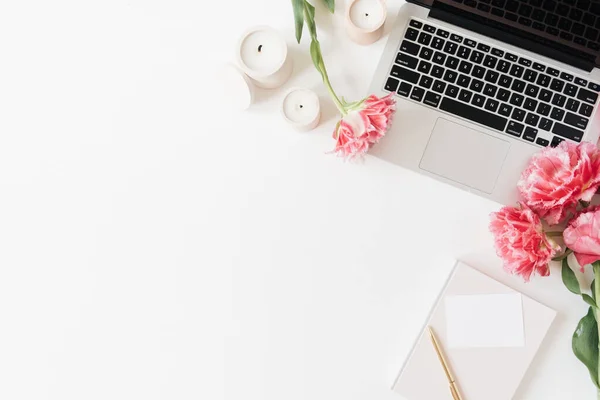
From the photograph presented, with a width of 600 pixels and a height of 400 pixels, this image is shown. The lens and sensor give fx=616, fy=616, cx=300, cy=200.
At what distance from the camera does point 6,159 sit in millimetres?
860

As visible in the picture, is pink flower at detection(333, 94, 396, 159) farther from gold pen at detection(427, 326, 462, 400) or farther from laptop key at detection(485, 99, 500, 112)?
gold pen at detection(427, 326, 462, 400)

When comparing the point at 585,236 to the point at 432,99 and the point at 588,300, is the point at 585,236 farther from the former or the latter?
the point at 432,99

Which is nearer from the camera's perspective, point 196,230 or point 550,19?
point 550,19

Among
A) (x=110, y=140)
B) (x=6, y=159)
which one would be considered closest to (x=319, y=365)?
(x=110, y=140)

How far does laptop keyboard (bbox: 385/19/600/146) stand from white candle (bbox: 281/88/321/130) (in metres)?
0.10

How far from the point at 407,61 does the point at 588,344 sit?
0.41 metres

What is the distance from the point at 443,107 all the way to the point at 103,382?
58 centimetres

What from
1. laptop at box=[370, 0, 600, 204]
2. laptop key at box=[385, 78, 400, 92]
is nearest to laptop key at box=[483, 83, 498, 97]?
laptop at box=[370, 0, 600, 204]

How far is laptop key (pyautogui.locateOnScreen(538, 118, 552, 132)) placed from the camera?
0.75 m

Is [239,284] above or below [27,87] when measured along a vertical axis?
below

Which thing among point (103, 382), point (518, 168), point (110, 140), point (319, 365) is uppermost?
point (518, 168)

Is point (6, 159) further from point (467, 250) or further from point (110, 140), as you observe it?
point (467, 250)

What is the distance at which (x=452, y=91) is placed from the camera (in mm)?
766

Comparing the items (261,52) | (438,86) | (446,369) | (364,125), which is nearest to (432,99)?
(438,86)
